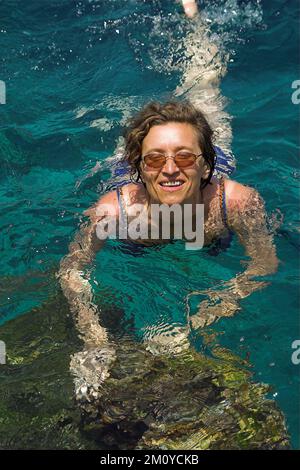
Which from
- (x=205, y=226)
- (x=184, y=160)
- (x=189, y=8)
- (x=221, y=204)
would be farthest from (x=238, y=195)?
(x=189, y=8)

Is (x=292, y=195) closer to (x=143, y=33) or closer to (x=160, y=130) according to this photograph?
(x=160, y=130)

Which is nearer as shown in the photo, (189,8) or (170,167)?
(170,167)

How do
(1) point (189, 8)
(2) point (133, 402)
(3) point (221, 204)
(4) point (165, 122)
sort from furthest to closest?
(1) point (189, 8) → (3) point (221, 204) → (4) point (165, 122) → (2) point (133, 402)

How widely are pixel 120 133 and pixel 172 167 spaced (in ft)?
7.75

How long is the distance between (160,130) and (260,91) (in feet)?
10.5

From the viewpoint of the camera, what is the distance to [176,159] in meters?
3.91

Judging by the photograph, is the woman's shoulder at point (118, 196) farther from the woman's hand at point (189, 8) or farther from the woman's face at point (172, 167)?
the woman's hand at point (189, 8)

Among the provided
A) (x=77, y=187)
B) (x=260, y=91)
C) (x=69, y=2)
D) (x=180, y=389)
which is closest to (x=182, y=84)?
(x=260, y=91)

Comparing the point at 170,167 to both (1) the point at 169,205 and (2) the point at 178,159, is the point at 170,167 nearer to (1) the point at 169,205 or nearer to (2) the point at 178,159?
(2) the point at 178,159

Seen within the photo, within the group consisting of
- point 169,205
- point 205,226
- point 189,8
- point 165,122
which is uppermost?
point 189,8

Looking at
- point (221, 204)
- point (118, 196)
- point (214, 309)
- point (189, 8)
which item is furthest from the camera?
point (189, 8)

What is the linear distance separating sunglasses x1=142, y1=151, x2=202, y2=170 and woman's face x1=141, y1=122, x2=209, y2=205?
2 centimetres

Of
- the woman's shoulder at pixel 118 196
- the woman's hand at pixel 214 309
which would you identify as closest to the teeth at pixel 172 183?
the woman's shoulder at pixel 118 196

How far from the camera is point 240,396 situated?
3617 millimetres
